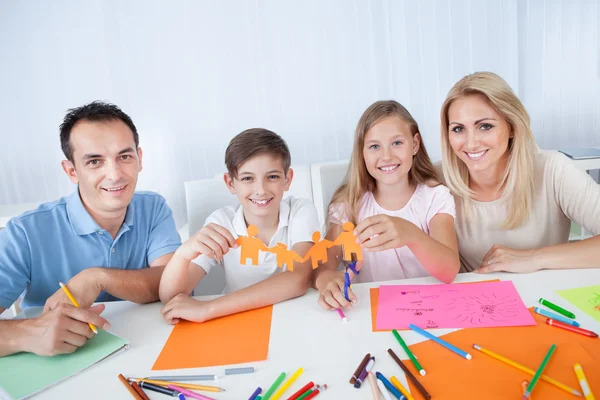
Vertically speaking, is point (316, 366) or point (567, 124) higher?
point (567, 124)

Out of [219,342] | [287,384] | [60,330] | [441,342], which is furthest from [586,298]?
[60,330]

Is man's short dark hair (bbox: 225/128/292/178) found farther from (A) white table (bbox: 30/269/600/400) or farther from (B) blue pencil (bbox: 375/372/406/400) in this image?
(B) blue pencil (bbox: 375/372/406/400)

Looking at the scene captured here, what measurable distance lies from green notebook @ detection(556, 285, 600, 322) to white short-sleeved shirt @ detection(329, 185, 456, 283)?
0.56 meters

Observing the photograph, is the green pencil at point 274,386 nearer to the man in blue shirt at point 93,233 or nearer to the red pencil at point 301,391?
the red pencil at point 301,391

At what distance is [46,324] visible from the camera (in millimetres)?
1028

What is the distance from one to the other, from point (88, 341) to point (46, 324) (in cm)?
11

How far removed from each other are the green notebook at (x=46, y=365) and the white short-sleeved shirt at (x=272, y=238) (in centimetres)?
50

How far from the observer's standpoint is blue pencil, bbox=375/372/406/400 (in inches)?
31.5

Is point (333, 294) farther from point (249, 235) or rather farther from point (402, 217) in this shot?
point (402, 217)

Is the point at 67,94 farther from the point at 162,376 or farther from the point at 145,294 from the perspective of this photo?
the point at 162,376

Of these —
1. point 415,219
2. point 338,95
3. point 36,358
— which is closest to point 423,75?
point 338,95

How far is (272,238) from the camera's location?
1.57 metres

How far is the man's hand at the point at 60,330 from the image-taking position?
1016mm

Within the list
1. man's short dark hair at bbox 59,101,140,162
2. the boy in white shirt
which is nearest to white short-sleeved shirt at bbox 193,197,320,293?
the boy in white shirt
